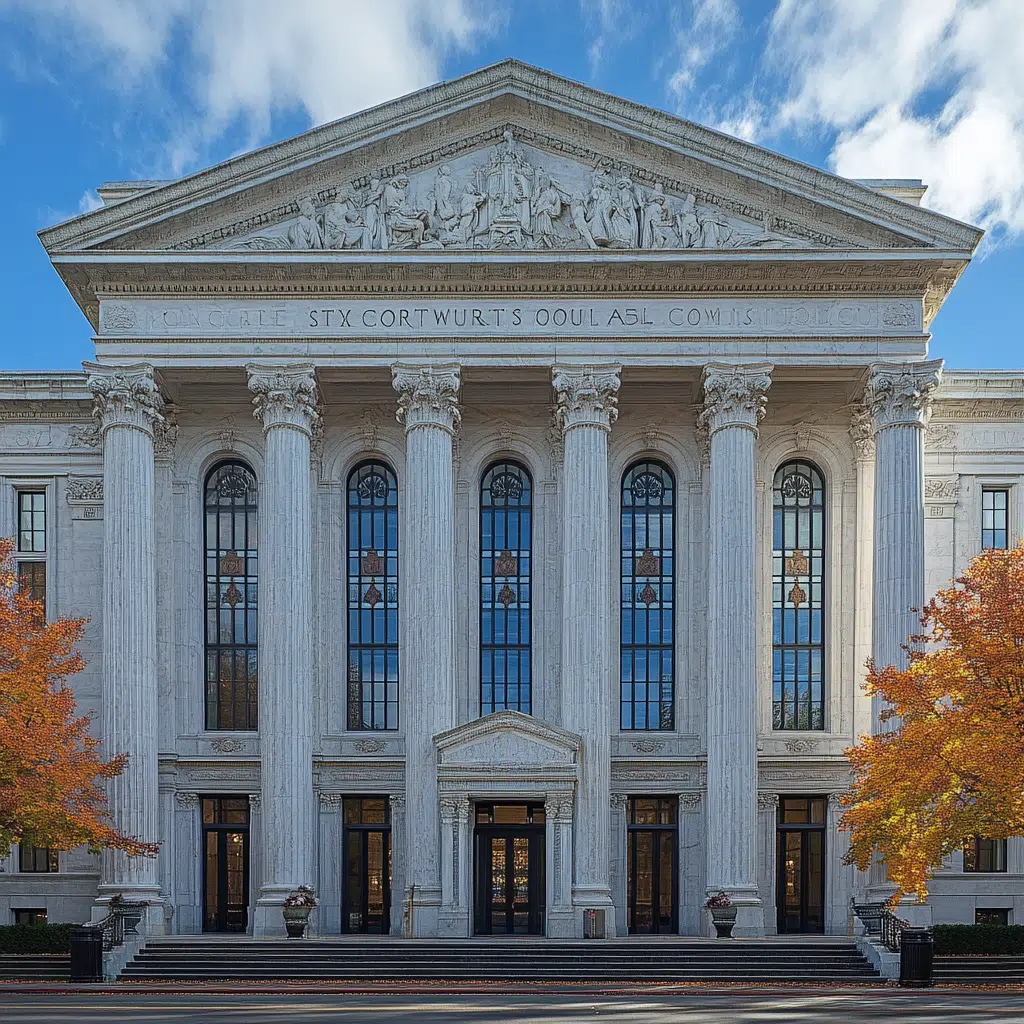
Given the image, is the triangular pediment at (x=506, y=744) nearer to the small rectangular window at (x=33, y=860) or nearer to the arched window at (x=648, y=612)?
the arched window at (x=648, y=612)

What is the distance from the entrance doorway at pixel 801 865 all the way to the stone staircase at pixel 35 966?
2082cm

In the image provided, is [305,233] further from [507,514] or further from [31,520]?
[31,520]

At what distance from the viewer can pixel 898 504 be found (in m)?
38.7

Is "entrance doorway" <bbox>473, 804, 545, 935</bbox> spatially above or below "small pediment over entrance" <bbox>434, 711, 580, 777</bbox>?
below

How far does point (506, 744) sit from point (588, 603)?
4.74m

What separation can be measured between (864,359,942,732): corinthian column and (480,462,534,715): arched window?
35.5 ft

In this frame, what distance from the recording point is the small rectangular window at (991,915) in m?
40.2

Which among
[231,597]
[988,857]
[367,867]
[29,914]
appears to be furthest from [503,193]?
[29,914]

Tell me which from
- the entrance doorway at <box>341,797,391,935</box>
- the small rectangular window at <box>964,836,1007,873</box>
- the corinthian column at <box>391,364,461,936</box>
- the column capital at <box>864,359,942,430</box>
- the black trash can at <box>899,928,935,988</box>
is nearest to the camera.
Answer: the black trash can at <box>899,928,935,988</box>

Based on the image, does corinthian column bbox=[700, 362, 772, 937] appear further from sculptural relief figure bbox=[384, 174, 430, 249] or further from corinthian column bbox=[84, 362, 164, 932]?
corinthian column bbox=[84, 362, 164, 932]

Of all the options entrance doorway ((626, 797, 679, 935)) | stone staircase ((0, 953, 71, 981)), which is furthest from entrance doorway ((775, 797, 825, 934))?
stone staircase ((0, 953, 71, 981))

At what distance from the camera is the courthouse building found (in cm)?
3844

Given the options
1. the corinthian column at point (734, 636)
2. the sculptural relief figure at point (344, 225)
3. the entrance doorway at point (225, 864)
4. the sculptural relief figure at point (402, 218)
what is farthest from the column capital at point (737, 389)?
the entrance doorway at point (225, 864)

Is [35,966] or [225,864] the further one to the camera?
[225,864]
